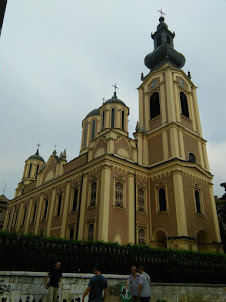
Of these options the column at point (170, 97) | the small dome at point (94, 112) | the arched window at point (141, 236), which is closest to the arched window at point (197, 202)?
the arched window at point (141, 236)

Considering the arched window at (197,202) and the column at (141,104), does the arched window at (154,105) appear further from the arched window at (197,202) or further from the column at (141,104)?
the arched window at (197,202)

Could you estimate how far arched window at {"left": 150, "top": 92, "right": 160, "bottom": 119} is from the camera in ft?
92.4

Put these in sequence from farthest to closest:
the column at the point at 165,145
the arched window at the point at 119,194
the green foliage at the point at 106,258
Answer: the column at the point at 165,145, the arched window at the point at 119,194, the green foliage at the point at 106,258

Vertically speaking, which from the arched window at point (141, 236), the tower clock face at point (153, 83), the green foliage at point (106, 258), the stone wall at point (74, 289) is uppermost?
the tower clock face at point (153, 83)

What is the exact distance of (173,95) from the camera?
88.5 feet

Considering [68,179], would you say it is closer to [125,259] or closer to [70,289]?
[125,259]

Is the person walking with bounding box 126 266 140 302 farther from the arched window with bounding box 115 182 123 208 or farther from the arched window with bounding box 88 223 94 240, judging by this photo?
the arched window with bounding box 88 223 94 240

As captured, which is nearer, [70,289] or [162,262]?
[70,289]

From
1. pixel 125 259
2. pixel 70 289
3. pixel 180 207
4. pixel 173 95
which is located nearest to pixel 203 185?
pixel 180 207

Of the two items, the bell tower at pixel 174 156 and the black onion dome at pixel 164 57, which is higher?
the black onion dome at pixel 164 57

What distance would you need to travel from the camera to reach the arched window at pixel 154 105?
92.4ft

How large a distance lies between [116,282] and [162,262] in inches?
154

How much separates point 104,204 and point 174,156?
26.0 ft

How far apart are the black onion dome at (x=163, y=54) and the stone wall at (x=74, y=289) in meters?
25.1
